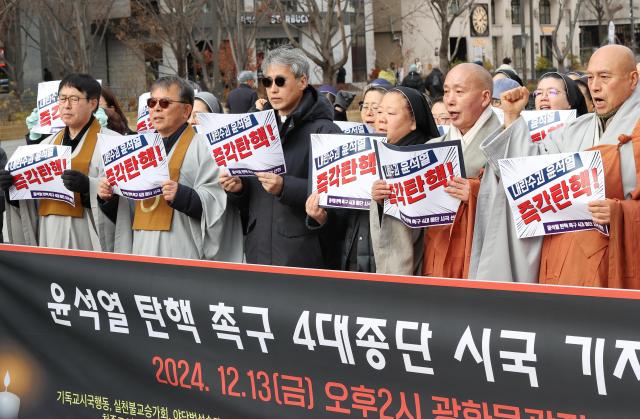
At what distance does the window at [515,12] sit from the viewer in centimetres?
6257

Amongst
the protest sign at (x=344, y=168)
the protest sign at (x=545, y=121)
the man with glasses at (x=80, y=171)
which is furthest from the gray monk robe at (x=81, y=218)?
the protest sign at (x=545, y=121)

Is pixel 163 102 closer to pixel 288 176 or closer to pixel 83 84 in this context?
pixel 83 84

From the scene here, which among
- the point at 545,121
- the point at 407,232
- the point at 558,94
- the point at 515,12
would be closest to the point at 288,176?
the point at 407,232

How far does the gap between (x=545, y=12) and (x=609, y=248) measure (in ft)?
207

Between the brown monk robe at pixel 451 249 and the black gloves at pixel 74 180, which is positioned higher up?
the black gloves at pixel 74 180

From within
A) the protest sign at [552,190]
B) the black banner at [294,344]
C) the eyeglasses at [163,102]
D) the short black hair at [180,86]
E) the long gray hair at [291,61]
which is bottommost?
the black banner at [294,344]

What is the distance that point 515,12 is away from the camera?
2496 inches

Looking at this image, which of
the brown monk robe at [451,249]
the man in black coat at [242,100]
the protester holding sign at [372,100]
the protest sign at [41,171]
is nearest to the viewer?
the brown monk robe at [451,249]

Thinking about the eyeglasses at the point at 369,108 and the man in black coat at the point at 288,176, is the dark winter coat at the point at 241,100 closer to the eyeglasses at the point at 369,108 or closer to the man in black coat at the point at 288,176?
the eyeglasses at the point at 369,108

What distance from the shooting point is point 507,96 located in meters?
4.89

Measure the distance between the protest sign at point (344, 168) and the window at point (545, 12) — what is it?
61.0 metres

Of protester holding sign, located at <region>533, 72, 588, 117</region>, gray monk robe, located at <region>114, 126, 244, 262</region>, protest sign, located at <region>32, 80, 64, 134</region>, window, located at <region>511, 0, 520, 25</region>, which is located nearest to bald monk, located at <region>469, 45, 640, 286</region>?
gray monk robe, located at <region>114, 126, 244, 262</region>

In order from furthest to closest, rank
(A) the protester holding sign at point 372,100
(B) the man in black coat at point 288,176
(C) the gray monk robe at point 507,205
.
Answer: (A) the protester holding sign at point 372,100 < (B) the man in black coat at point 288,176 < (C) the gray monk robe at point 507,205

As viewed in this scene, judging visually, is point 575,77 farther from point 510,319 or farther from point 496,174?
point 510,319
